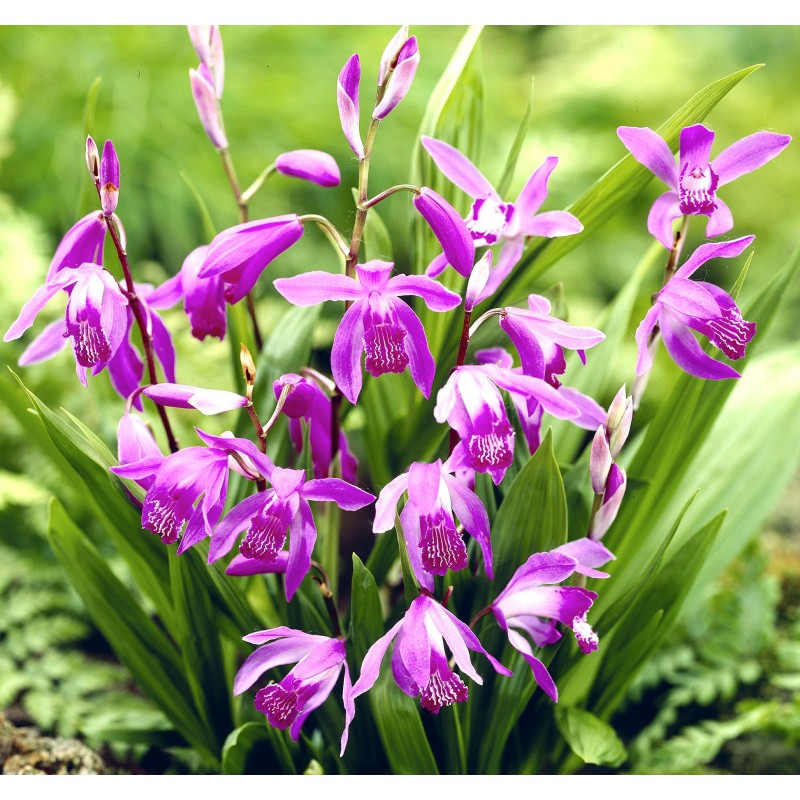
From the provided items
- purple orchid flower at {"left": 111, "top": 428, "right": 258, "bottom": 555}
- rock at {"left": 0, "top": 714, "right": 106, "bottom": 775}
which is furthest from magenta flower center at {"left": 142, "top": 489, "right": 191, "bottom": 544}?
rock at {"left": 0, "top": 714, "right": 106, "bottom": 775}

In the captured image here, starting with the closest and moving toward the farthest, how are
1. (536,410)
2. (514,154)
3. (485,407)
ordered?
1. (485,407)
2. (536,410)
3. (514,154)

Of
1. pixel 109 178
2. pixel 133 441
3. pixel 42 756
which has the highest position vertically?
pixel 109 178

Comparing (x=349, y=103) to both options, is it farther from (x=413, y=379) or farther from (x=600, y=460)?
(x=600, y=460)

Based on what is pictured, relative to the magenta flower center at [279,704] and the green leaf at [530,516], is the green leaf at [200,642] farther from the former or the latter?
the green leaf at [530,516]

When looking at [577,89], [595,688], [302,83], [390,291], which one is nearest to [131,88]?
[302,83]

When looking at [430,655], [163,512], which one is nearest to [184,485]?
[163,512]

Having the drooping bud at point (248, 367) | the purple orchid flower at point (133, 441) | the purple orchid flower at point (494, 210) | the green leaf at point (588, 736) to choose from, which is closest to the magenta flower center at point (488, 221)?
the purple orchid flower at point (494, 210)

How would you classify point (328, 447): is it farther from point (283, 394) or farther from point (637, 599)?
point (637, 599)
